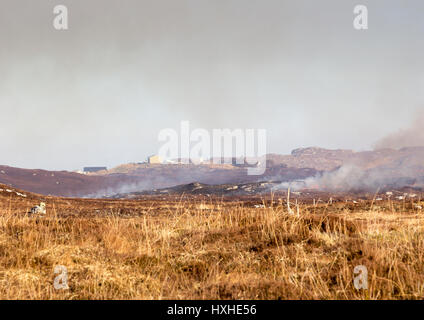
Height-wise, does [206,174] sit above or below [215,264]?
below

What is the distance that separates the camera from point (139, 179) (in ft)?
296

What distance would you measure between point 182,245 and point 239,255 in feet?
4.70

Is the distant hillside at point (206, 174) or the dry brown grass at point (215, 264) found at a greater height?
the dry brown grass at point (215, 264)

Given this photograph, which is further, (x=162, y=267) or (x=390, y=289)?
(x=162, y=267)

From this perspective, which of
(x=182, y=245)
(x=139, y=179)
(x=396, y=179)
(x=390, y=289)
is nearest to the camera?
(x=390, y=289)

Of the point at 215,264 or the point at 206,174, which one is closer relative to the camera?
the point at 215,264

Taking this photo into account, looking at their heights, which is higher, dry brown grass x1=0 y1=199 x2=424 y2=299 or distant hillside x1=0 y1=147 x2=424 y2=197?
dry brown grass x1=0 y1=199 x2=424 y2=299

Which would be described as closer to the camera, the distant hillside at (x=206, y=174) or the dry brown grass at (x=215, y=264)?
the dry brown grass at (x=215, y=264)

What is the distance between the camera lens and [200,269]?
622 cm

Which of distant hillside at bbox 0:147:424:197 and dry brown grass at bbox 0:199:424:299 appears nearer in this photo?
dry brown grass at bbox 0:199:424:299
